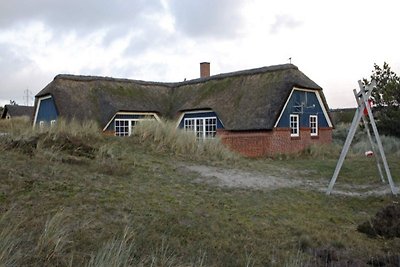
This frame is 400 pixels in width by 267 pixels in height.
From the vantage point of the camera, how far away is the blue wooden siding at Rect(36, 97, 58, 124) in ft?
91.7

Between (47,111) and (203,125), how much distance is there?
1056 centimetres

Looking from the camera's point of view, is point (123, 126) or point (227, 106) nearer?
point (227, 106)

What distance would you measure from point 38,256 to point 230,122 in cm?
2124

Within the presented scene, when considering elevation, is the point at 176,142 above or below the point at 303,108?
below

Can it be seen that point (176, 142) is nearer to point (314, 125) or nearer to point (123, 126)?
point (123, 126)

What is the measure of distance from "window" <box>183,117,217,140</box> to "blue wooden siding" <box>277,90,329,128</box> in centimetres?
433

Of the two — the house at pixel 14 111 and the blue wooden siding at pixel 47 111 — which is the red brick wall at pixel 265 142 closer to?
the blue wooden siding at pixel 47 111

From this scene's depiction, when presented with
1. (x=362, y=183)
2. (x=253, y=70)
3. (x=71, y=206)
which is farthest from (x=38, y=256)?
(x=253, y=70)

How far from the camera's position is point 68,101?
27.0m

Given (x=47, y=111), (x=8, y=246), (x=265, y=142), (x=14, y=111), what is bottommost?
(x=8, y=246)

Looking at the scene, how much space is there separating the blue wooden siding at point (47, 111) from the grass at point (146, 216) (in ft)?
51.7

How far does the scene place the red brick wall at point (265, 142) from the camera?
78.3ft

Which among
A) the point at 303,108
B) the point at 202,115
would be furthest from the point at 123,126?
the point at 303,108

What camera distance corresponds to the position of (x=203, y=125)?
90.4 ft
